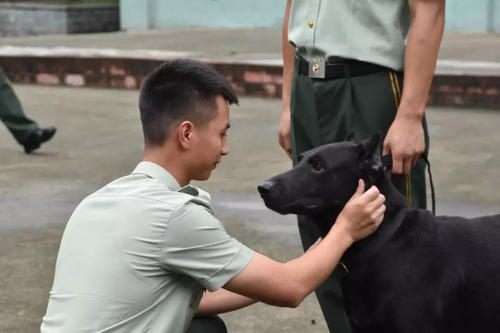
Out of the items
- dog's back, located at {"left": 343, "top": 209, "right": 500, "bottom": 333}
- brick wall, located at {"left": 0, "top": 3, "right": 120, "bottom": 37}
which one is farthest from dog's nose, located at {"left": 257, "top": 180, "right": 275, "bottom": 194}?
brick wall, located at {"left": 0, "top": 3, "right": 120, "bottom": 37}

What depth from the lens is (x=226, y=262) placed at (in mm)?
2793

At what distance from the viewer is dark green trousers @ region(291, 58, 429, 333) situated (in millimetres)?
3436

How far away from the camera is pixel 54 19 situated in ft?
62.5

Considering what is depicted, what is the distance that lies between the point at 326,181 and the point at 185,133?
472 mm

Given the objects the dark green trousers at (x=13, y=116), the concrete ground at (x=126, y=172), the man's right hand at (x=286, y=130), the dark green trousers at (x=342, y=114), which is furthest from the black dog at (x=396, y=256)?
the dark green trousers at (x=13, y=116)

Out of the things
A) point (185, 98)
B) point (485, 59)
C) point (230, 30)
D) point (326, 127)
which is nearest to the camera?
point (185, 98)

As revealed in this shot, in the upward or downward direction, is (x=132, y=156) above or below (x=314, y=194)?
below

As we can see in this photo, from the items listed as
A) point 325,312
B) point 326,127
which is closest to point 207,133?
point 326,127

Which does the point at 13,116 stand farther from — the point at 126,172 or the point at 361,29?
the point at 361,29

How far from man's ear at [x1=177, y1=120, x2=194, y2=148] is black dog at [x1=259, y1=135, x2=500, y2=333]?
30cm

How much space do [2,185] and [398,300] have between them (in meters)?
4.43

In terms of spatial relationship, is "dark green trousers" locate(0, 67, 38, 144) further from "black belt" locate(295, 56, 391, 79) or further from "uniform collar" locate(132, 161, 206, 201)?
"uniform collar" locate(132, 161, 206, 201)

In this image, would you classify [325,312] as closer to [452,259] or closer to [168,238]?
[452,259]

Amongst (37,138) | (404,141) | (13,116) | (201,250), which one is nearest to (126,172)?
(37,138)
